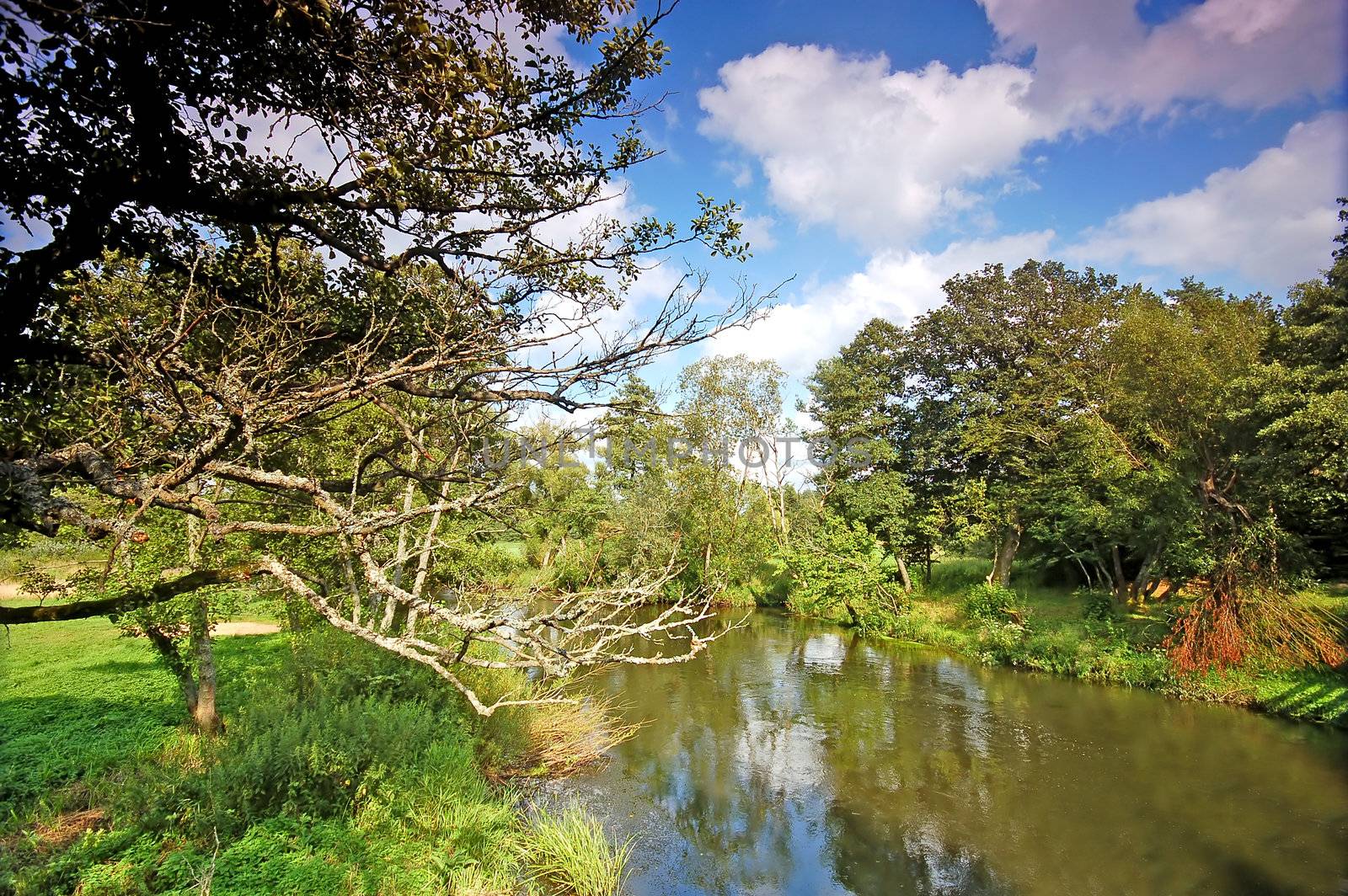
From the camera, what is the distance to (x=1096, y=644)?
16500 millimetres

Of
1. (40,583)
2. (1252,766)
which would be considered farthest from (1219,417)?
(40,583)

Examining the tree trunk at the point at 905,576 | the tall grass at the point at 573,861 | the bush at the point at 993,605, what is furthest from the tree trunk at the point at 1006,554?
the tall grass at the point at 573,861

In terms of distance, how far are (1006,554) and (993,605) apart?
367cm

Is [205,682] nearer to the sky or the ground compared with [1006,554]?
nearer to the ground

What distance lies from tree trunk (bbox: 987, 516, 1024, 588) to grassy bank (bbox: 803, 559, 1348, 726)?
32.4 inches

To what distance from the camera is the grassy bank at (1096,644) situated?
12906mm

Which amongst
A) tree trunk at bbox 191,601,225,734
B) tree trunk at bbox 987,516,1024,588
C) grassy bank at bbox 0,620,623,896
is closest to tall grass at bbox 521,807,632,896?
grassy bank at bbox 0,620,623,896

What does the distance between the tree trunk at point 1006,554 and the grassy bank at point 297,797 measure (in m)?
18.3

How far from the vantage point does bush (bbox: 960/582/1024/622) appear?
19453 mm

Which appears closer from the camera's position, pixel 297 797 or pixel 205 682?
pixel 297 797

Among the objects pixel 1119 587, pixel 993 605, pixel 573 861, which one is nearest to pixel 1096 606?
pixel 1119 587

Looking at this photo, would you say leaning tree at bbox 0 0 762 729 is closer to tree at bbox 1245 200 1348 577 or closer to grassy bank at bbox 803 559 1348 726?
tree at bbox 1245 200 1348 577

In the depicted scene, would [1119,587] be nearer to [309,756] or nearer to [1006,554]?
[1006,554]

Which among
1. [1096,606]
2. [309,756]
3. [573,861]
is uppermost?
[309,756]
